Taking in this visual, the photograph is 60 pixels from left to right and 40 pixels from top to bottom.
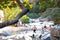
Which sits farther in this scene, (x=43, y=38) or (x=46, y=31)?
(x=46, y=31)

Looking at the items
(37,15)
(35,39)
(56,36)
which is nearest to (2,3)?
(56,36)

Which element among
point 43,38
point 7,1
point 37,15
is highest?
point 37,15

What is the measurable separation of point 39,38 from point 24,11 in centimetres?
477

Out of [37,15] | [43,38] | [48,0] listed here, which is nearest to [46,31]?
[43,38]

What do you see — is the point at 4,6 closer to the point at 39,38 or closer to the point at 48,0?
the point at 48,0

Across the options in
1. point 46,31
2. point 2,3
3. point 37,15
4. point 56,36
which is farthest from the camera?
point 37,15

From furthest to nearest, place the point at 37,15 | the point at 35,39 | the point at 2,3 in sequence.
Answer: the point at 37,15, the point at 35,39, the point at 2,3

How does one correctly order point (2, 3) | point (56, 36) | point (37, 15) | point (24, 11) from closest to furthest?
point (24, 11)
point (2, 3)
point (56, 36)
point (37, 15)

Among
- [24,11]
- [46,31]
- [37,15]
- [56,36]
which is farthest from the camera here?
[37,15]

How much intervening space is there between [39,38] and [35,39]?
233mm

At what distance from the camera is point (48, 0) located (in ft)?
3.35

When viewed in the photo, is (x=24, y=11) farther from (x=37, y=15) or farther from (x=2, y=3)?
(x=37, y=15)

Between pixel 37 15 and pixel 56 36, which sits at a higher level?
pixel 37 15

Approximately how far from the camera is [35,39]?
537 cm
